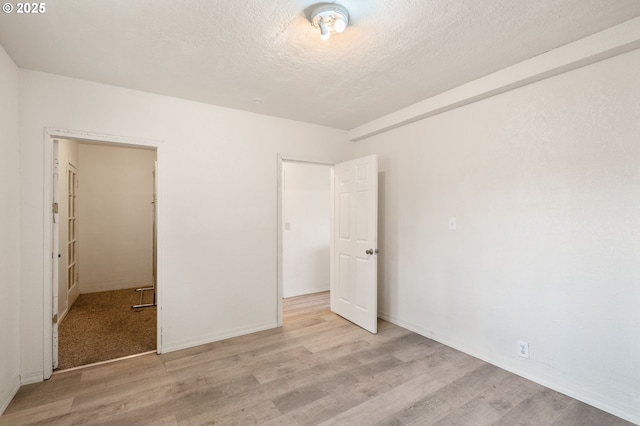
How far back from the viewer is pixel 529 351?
232 cm

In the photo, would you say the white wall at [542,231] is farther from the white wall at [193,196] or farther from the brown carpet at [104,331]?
the brown carpet at [104,331]

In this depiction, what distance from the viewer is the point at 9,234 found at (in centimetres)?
210

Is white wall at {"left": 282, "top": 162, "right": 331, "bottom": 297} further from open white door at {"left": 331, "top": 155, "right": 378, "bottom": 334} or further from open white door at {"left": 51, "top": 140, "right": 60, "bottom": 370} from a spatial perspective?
open white door at {"left": 51, "top": 140, "right": 60, "bottom": 370}

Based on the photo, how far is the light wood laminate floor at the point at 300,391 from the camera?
190 centimetres

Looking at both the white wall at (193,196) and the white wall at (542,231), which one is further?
the white wall at (193,196)

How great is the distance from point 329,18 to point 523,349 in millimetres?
2825

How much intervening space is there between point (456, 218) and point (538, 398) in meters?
1.51

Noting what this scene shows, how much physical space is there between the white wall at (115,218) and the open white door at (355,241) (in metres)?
3.70

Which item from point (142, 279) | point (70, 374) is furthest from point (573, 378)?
point (142, 279)

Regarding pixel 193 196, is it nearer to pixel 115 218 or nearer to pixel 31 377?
pixel 31 377

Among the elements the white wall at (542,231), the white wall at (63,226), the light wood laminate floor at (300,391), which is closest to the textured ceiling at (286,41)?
the white wall at (542,231)

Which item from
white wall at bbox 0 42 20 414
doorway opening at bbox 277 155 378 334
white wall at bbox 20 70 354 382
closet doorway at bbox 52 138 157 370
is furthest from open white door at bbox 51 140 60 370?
doorway opening at bbox 277 155 378 334

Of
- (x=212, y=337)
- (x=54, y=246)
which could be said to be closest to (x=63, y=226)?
(x=54, y=246)

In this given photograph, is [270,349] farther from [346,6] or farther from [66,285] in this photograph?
[66,285]
